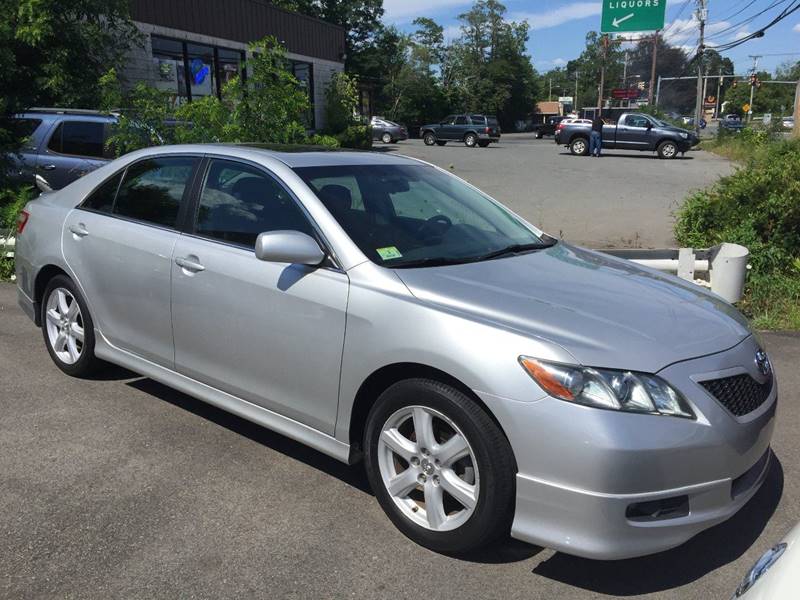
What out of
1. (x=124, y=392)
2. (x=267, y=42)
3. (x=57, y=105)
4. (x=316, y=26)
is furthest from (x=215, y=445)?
(x=316, y=26)

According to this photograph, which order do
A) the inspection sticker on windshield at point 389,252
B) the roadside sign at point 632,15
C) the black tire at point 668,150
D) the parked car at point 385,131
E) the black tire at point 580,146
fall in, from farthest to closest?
the parked car at point 385,131
the black tire at point 580,146
the black tire at point 668,150
the roadside sign at point 632,15
the inspection sticker on windshield at point 389,252

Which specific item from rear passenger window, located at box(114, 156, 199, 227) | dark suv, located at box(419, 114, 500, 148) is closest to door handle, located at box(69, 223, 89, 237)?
rear passenger window, located at box(114, 156, 199, 227)

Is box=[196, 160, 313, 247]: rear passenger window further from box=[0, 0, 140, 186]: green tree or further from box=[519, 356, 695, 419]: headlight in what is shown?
box=[0, 0, 140, 186]: green tree

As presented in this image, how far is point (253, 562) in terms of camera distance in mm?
2887

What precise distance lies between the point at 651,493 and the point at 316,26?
27.1 metres

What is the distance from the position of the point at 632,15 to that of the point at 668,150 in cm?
908

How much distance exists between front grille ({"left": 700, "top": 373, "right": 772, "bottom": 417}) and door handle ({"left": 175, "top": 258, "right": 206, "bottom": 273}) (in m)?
2.48

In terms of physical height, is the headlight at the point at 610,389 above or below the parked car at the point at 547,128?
below

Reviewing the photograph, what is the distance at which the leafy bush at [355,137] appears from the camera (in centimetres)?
2473

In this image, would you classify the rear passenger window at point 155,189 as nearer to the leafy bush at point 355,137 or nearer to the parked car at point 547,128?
the leafy bush at point 355,137

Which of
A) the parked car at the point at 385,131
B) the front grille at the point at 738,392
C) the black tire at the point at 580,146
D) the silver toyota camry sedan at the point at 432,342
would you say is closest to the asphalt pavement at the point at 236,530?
the silver toyota camry sedan at the point at 432,342

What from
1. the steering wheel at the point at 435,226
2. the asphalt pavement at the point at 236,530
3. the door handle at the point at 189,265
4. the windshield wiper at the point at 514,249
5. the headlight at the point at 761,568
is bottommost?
the asphalt pavement at the point at 236,530

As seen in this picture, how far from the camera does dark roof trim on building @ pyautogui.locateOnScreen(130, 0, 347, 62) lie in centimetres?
1802

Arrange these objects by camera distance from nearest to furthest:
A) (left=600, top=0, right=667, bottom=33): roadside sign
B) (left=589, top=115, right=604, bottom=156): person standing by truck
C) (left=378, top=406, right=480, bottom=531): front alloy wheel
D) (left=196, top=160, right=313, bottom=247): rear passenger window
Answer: (left=378, top=406, right=480, bottom=531): front alloy wheel, (left=196, top=160, right=313, bottom=247): rear passenger window, (left=600, top=0, right=667, bottom=33): roadside sign, (left=589, top=115, right=604, bottom=156): person standing by truck
